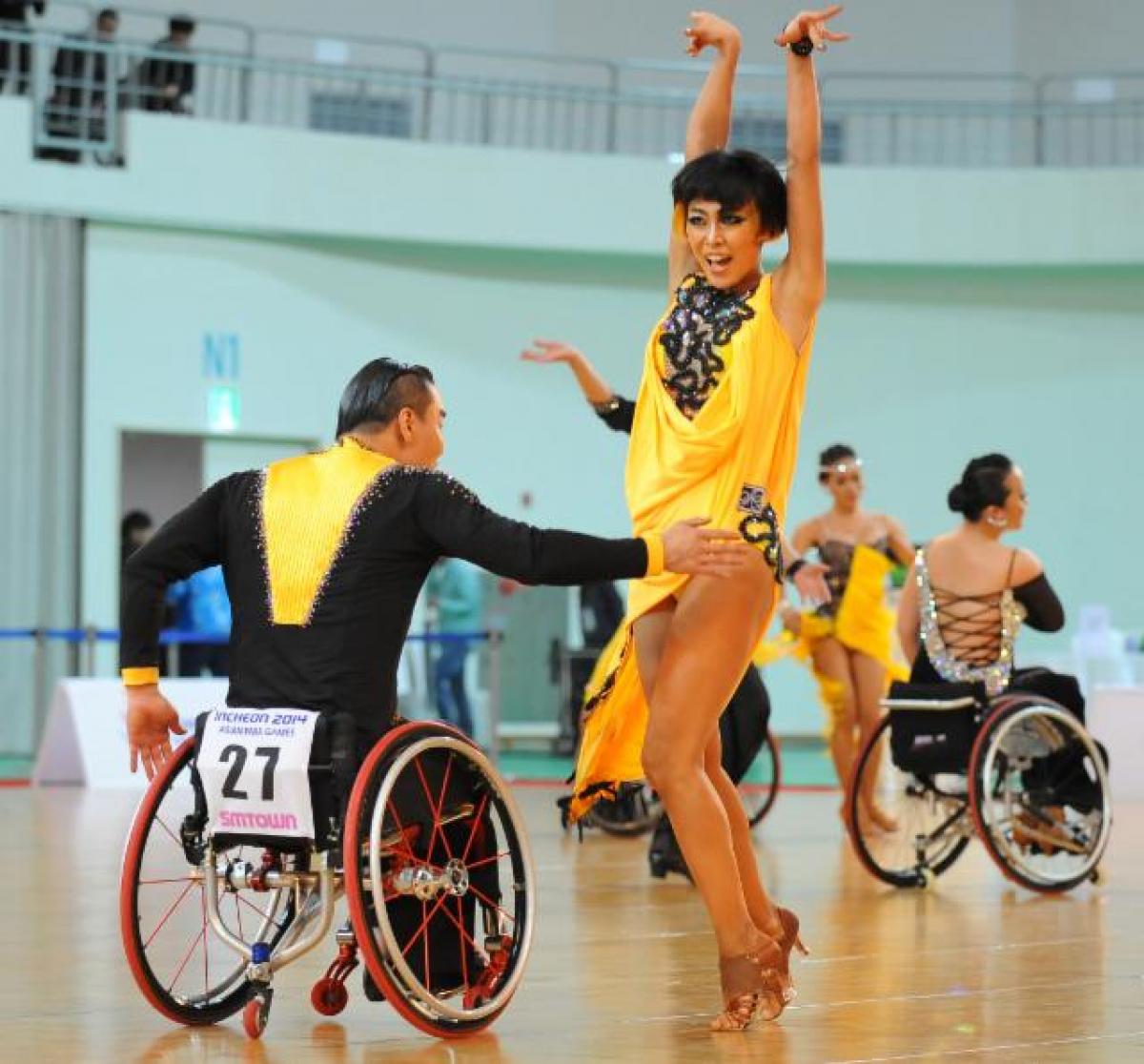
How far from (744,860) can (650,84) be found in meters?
16.7

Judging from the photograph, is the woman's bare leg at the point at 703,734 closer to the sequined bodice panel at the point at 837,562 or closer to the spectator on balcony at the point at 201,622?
the sequined bodice panel at the point at 837,562

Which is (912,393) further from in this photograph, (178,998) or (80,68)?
(178,998)

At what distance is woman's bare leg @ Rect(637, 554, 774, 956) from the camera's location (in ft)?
13.6

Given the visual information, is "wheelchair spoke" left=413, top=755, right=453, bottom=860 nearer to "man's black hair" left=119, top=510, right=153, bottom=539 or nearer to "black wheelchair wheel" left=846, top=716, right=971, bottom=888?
"black wheelchair wheel" left=846, top=716, right=971, bottom=888

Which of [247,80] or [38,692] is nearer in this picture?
[38,692]

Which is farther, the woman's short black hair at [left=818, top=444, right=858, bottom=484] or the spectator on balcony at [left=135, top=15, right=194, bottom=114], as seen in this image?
the spectator on balcony at [left=135, top=15, right=194, bottom=114]

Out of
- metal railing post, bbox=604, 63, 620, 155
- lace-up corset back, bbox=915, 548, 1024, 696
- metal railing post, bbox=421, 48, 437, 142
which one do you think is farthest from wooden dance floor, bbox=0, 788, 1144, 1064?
metal railing post, bbox=604, 63, 620, 155

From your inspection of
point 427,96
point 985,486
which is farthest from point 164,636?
point 985,486

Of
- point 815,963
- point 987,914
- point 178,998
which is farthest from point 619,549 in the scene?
point 987,914

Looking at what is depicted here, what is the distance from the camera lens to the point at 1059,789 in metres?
7.16

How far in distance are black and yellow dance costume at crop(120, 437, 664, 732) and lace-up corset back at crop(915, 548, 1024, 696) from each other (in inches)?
135

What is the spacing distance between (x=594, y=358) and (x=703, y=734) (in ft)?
47.5

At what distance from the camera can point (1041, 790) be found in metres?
A: 7.12

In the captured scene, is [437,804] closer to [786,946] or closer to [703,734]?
[703,734]
